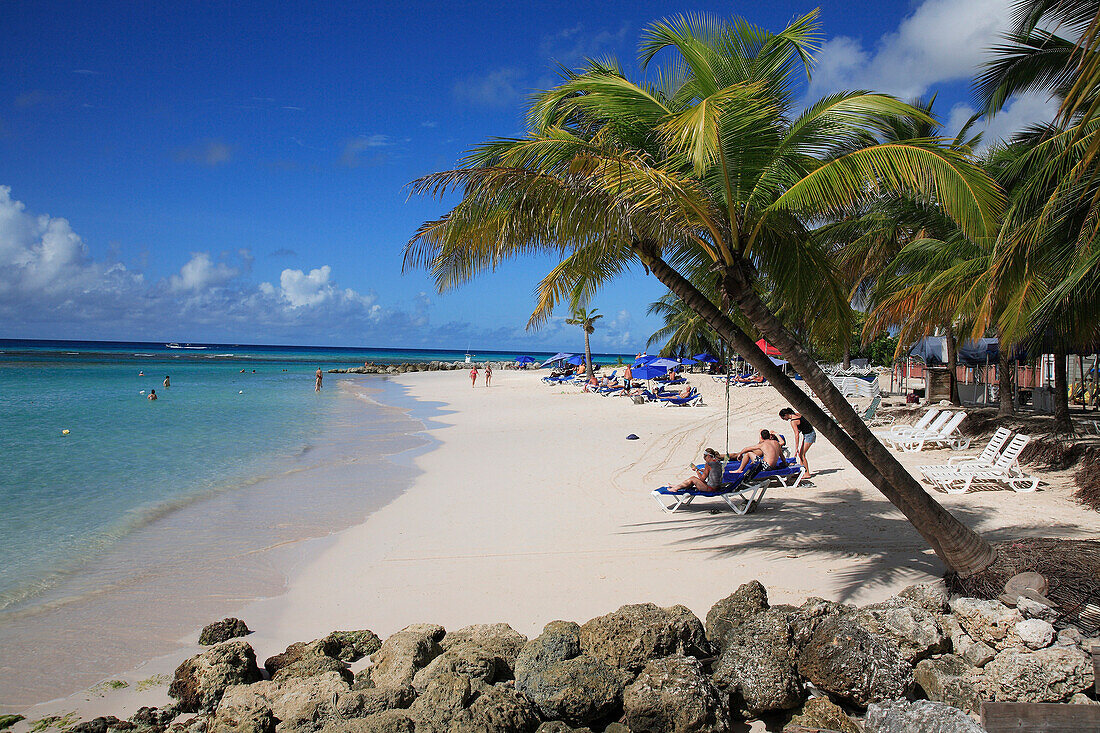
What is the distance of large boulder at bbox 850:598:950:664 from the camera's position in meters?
3.77

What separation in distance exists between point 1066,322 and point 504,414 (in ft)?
54.3

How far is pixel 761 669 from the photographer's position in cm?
364

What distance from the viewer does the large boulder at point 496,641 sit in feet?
13.2

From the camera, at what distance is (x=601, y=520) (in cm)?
778

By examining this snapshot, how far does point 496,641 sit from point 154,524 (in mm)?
6754

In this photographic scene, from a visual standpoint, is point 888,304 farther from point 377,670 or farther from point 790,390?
point 377,670

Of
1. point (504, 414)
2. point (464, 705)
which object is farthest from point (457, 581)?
point (504, 414)

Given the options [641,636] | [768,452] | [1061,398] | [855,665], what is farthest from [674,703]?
[1061,398]

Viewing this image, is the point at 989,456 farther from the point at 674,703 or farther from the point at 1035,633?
the point at 674,703

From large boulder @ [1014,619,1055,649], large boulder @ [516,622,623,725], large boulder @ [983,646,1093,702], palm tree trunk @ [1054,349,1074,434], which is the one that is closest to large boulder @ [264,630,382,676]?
large boulder @ [516,622,623,725]

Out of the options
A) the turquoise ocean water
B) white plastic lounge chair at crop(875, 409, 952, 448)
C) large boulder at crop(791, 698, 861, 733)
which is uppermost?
white plastic lounge chair at crop(875, 409, 952, 448)

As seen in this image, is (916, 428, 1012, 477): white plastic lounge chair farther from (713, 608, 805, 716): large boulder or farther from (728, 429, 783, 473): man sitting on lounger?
(713, 608, 805, 716): large boulder

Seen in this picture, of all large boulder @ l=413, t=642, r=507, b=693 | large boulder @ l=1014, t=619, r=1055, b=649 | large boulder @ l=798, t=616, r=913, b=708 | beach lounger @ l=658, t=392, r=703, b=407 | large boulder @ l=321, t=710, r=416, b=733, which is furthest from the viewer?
beach lounger @ l=658, t=392, r=703, b=407

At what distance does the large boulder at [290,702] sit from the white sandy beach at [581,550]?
2.62 feet
